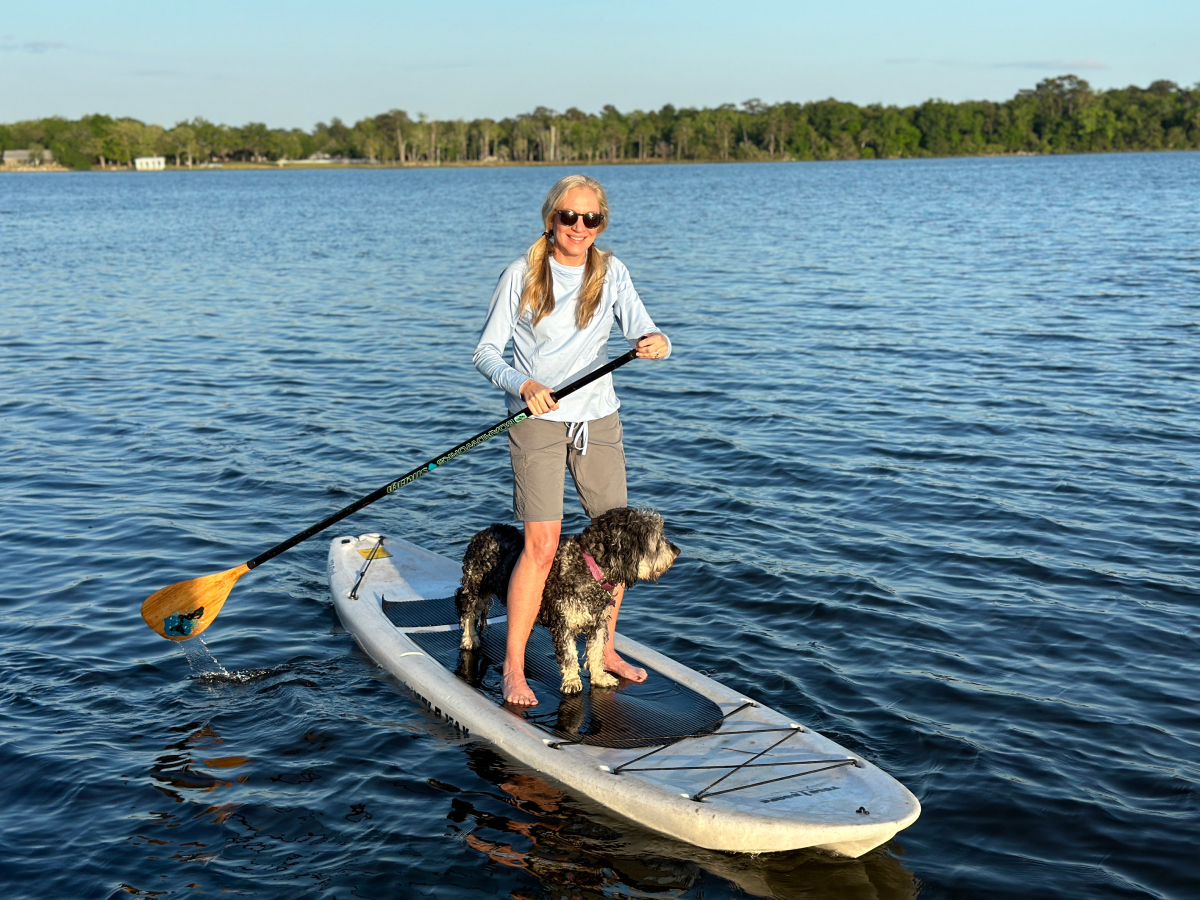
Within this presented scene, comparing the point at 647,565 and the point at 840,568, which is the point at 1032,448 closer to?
the point at 840,568

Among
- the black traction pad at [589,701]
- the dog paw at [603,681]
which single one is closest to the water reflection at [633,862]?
the black traction pad at [589,701]

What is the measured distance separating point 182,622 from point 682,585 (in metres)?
4.22

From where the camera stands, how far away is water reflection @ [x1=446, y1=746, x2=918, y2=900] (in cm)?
523

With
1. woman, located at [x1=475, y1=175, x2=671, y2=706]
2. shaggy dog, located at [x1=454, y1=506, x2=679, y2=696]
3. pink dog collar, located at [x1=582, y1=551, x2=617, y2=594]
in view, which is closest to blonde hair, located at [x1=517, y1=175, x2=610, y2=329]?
woman, located at [x1=475, y1=175, x2=671, y2=706]

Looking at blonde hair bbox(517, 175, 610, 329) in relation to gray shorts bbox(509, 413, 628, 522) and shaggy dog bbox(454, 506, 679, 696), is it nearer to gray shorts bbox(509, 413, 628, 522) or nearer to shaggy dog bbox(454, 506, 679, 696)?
gray shorts bbox(509, 413, 628, 522)

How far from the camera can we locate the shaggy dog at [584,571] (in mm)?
5965

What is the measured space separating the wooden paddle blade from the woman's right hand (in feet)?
11.4

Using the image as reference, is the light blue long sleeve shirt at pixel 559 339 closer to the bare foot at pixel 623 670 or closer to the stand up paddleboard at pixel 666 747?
the bare foot at pixel 623 670

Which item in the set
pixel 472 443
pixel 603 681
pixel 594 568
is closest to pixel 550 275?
pixel 472 443

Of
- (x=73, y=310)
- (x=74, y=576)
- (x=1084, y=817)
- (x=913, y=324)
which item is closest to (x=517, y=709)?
(x=1084, y=817)

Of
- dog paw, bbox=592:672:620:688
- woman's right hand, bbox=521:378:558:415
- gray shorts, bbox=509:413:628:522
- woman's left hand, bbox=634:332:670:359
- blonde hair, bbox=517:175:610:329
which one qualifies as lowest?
dog paw, bbox=592:672:620:688

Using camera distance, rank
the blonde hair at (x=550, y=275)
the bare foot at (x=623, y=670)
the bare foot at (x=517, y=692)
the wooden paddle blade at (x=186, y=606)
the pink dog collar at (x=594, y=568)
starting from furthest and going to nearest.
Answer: the wooden paddle blade at (x=186, y=606)
the bare foot at (x=623, y=670)
the bare foot at (x=517, y=692)
the pink dog collar at (x=594, y=568)
the blonde hair at (x=550, y=275)

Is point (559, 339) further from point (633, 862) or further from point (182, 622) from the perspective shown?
point (182, 622)

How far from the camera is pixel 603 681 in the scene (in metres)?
6.63
